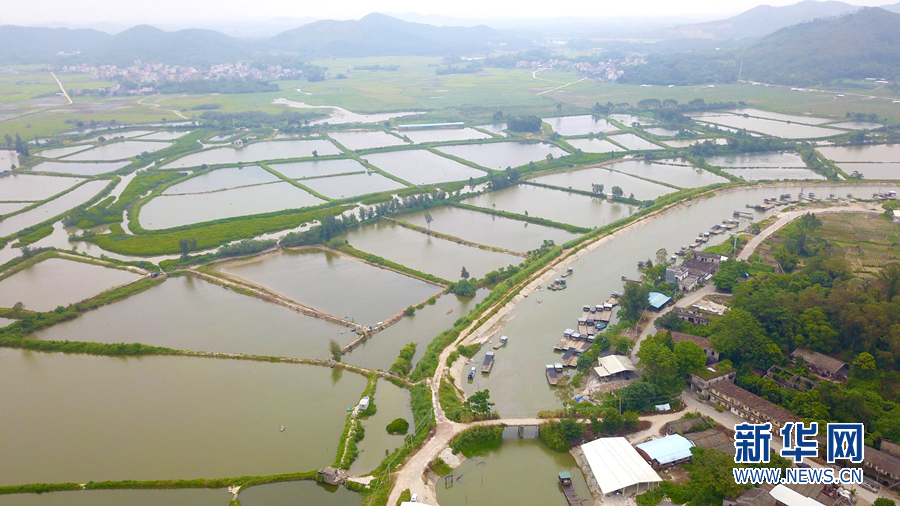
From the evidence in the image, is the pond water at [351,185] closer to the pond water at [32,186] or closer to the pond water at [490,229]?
the pond water at [490,229]

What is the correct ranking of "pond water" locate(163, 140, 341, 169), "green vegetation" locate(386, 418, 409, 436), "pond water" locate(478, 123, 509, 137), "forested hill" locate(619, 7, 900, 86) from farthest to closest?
"forested hill" locate(619, 7, 900, 86), "pond water" locate(478, 123, 509, 137), "pond water" locate(163, 140, 341, 169), "green vegetation" locate(386, 418, 409, 436)

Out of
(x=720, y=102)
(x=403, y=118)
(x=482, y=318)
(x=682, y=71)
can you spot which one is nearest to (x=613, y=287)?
(x=482, y=318)

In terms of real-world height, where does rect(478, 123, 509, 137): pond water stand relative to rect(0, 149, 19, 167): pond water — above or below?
above

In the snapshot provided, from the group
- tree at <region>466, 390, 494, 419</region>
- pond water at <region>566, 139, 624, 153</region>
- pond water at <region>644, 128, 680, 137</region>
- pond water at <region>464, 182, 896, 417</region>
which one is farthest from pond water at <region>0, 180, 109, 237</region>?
pond water at <region>644, 128, 680, 137</region>

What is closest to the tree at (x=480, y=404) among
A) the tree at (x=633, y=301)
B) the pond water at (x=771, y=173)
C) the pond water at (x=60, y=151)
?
the tree at (x=633, y=301)

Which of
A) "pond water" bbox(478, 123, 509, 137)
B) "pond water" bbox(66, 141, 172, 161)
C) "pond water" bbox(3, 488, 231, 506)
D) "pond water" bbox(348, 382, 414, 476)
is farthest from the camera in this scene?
"pond water" bbox(478, 123, 509, 137)

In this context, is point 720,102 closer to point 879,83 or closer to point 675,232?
point 879,83

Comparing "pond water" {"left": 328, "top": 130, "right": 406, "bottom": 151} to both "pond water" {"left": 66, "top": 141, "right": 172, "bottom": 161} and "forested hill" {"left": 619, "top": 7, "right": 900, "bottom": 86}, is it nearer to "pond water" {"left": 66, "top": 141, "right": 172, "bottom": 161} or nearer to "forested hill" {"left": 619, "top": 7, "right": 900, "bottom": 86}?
"pond water" {"left": 66, "top": 141, "right": 172, "bottom": 161}
